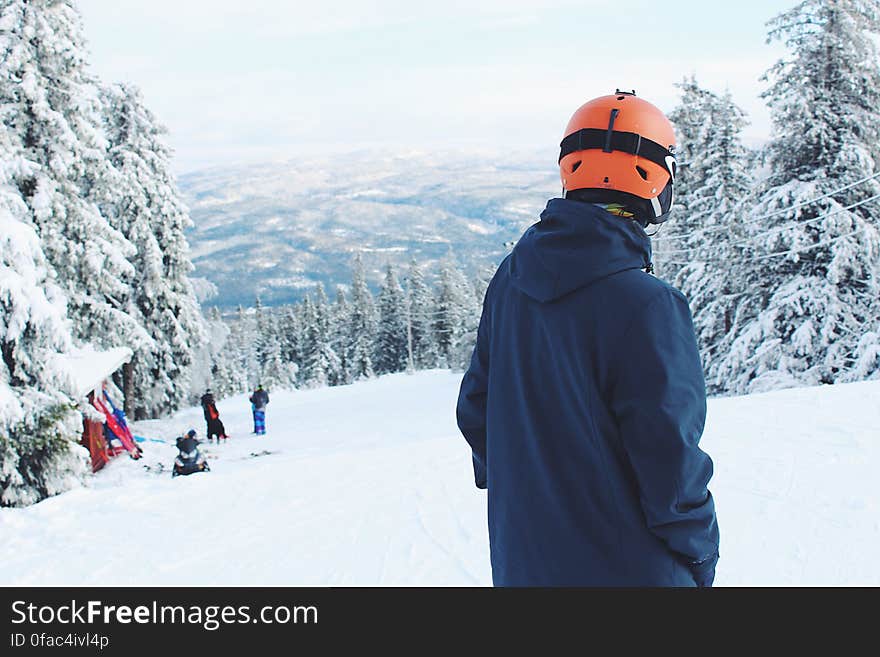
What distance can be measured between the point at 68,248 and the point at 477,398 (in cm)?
1835

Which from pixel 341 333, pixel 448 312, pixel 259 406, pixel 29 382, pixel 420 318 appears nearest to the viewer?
pixel 29 382

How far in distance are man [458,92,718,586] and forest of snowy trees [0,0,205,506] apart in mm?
10429

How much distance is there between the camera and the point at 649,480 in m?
1.98

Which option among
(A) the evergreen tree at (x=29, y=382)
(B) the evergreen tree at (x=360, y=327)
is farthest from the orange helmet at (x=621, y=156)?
(B) the evergreen tree at (x=360, y=327)

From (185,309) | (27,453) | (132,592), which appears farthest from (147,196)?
(132,592)

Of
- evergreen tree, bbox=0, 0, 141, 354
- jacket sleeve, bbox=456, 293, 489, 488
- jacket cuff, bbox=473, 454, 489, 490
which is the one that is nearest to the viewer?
jacket sleeve, bbox=456, 293, 489, 488

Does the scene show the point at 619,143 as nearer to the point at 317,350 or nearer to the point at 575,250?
the point at 575,250

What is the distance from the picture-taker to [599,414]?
201 cm

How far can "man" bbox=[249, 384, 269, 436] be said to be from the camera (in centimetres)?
2080

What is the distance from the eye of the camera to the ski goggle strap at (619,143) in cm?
221

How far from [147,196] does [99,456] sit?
12.5 meters

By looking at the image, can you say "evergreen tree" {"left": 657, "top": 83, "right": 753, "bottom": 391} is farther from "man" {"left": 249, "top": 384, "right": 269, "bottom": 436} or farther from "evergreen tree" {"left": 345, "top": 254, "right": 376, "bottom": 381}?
"evergreen tree" {"left": 345, "top": 254, "right": 376, "bottom": 381}

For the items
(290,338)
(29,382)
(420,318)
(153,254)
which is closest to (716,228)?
(29,382)

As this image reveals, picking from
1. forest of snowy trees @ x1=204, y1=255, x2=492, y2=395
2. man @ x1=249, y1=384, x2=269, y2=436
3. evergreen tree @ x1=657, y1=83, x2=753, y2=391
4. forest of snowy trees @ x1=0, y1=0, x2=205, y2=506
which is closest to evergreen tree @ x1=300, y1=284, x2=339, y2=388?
forest of snowy trees @ x1=204, y1=255, x2=492, y2=395
